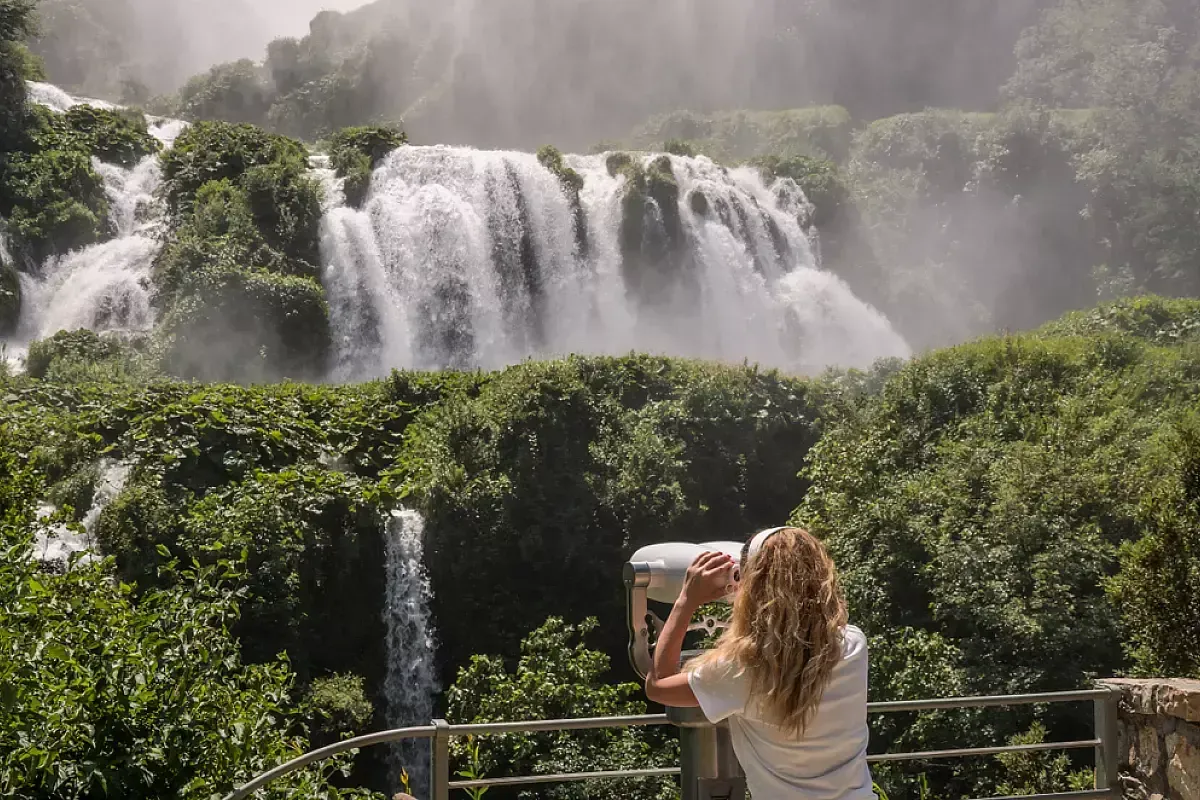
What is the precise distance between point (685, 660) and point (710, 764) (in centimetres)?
31

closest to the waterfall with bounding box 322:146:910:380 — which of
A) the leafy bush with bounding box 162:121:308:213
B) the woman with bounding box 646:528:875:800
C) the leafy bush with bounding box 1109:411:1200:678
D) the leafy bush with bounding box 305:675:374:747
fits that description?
the leafy bush with bounding box 162:121:308:213

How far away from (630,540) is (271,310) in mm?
10962

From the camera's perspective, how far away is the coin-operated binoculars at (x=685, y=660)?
326 cm

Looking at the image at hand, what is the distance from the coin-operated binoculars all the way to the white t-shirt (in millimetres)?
335

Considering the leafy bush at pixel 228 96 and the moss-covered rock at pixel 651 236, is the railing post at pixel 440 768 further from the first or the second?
the leafy bush at pixel 228 96

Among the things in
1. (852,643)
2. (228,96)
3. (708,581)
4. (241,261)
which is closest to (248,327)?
(241,261)

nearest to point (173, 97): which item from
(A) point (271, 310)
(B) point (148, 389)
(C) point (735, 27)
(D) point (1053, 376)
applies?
(C) point (735, 27)

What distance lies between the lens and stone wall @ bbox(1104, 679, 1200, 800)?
5.38 meters

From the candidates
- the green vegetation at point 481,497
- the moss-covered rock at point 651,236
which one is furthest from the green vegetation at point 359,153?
the moss-covered rock at point 651,236

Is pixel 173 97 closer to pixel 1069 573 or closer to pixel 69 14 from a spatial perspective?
pixel 69 14

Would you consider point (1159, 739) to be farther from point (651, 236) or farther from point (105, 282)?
point (651, 236)

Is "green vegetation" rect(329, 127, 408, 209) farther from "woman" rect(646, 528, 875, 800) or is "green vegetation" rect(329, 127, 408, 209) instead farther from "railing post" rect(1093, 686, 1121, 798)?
"woman" rect(646, 528, 875, 800)

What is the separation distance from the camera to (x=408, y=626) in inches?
734

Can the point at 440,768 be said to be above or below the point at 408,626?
above
